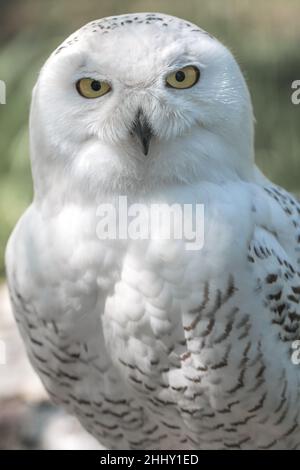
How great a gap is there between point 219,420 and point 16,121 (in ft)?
8.19

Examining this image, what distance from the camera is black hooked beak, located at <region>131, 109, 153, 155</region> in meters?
1.82

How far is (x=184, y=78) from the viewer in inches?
72.2

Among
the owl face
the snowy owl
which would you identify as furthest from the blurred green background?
the owl face

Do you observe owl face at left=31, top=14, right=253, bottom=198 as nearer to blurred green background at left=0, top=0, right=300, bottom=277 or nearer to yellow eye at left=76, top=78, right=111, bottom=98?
yellow eye at left=76, top=78, right=111, bottom=98

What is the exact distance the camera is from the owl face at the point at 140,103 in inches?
71.2

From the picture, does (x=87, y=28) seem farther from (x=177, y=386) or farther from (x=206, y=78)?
(x=177, y=386)

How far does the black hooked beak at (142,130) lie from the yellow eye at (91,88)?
0.08 m

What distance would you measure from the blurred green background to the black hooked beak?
224cm

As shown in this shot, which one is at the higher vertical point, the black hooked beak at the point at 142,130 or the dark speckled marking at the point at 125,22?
the dark speckled marking at the point at 125,22

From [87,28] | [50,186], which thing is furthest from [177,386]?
[87,28]

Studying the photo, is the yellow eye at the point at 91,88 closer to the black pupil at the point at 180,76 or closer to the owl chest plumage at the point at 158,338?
the black pupil at the point at 180,76

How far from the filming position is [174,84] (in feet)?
6.00

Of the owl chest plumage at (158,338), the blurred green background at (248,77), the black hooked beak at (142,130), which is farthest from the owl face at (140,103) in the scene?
the blurred green background at (248,77)

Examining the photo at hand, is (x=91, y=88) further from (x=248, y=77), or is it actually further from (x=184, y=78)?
(x=248, y=77)
